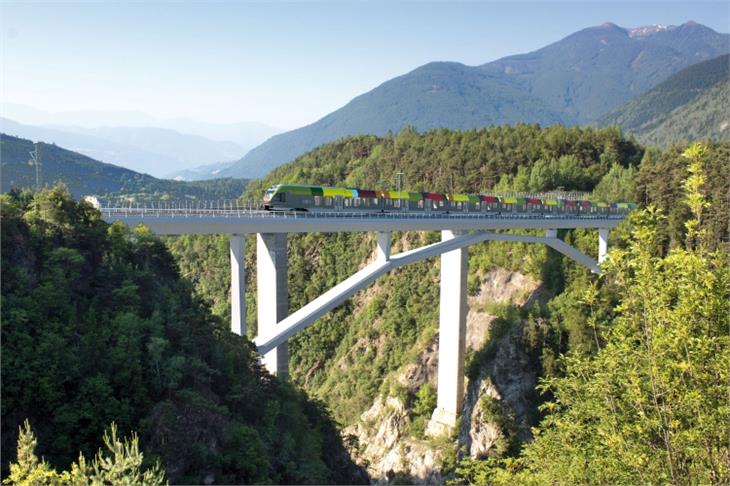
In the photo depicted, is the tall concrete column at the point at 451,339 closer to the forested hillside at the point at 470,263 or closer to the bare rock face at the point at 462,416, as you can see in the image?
the bare rock face at the point at 462,416

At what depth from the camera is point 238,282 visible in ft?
72.8

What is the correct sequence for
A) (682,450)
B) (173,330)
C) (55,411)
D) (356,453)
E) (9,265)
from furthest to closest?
(356,453) → (173,330) → (9,265) → (55,411) → (682,450)

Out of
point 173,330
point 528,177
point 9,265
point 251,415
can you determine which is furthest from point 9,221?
point 528,177

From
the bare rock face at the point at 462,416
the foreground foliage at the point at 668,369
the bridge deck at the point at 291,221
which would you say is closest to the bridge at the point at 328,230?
the bridge deck at the point at 291,221

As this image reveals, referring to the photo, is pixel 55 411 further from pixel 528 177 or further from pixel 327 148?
pixel 327 148

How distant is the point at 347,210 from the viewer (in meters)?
29.8

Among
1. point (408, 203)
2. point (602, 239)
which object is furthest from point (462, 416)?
point (602, 239)

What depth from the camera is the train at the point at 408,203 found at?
26.7 m

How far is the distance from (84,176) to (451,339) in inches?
3532

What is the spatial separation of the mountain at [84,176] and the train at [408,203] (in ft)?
172

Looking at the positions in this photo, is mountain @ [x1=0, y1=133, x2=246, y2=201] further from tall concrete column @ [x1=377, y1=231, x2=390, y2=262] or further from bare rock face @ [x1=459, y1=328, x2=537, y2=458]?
bare rock face @ [x1=459, y1=328, x2=537, y2=458]

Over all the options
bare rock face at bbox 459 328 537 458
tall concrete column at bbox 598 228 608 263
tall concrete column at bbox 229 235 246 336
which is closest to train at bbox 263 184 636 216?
tall concrete column at bbox 598 228 608 263

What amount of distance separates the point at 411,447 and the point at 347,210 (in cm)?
1722

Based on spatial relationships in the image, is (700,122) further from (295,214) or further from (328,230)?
(295,214)
